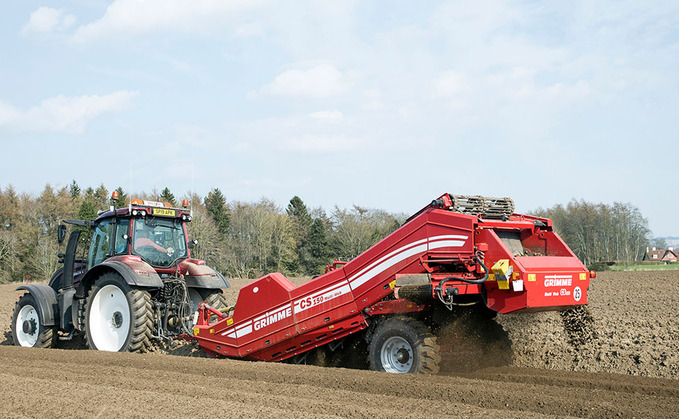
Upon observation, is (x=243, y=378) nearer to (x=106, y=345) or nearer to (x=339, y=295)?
(x=339, y=295)

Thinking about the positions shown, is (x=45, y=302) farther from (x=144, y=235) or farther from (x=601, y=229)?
(x=601, y=229)

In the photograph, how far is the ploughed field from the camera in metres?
5.08

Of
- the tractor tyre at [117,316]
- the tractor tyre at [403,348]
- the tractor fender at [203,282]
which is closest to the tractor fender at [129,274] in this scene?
the tractor tyre at [117,316]

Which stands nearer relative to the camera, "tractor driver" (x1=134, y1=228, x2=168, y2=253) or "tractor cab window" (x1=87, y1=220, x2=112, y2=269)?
"tractor driver" (x1=134, y1=228, x2=168, y2=253)

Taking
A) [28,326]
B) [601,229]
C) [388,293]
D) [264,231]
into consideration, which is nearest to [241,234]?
[264,231]

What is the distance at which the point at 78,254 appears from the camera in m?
10.4

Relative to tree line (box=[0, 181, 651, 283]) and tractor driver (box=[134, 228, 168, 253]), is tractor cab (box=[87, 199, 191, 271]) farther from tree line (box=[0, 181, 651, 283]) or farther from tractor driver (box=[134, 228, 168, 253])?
tree line (box=[0, 181, 651, 283])

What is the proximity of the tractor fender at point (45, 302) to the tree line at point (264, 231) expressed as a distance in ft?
97.1

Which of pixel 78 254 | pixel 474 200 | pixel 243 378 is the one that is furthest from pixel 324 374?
pixel 78 254

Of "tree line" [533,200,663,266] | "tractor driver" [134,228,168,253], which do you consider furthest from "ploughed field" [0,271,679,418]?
"tree line" [533,200,663,266]

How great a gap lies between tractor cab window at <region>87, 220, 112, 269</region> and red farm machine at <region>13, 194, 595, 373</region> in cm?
49

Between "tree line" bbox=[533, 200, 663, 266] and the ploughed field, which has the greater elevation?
"tree line" bbox=[533, 200, 663, 266]

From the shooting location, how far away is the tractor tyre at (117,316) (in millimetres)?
8750

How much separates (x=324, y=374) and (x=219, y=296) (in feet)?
12.7
